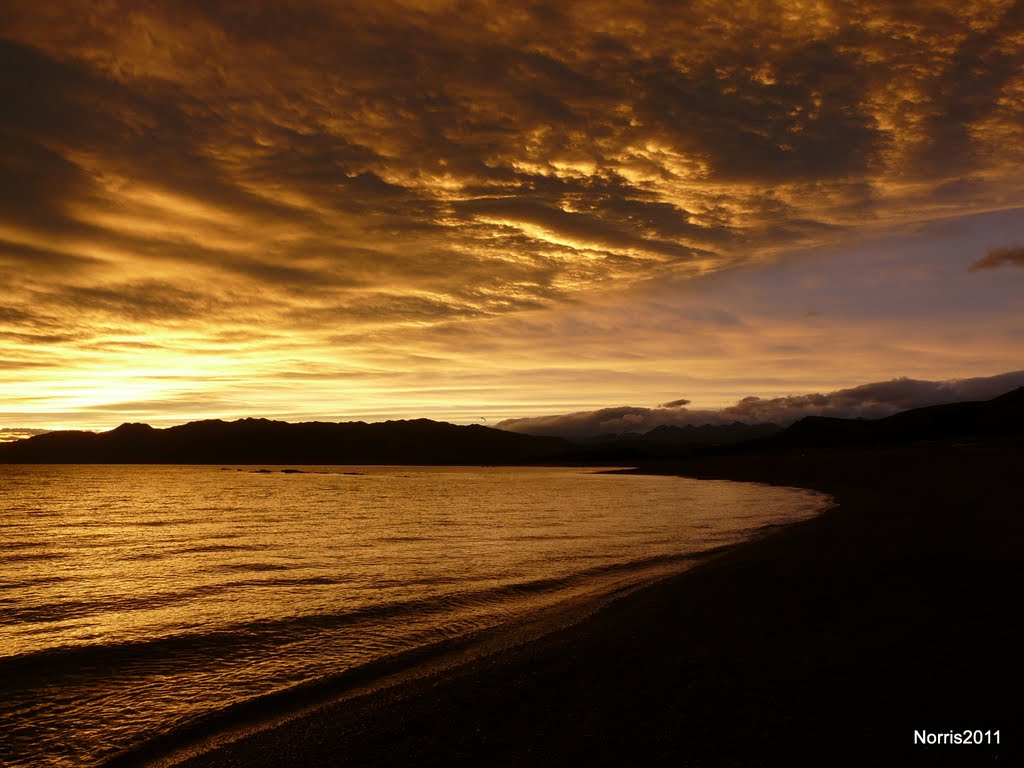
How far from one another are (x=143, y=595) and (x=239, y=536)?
645 inches

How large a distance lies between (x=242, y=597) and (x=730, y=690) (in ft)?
47.8

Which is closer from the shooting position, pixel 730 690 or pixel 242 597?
pixel 730 690

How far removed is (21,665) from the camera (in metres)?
11.7

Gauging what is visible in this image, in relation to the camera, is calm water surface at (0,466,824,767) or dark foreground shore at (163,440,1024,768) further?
calm water surface at (0,466,824,767)

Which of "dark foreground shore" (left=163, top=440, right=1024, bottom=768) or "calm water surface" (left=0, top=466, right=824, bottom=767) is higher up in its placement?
"dark foreground shore" (left=163, top=440, right=1024, bottom=768)

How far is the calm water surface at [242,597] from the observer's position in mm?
9906

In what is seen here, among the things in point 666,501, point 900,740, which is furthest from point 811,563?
point 666,501

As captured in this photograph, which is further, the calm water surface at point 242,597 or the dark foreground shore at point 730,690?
the calm water surface at point 242,597

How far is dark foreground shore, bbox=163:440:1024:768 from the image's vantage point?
691 cm

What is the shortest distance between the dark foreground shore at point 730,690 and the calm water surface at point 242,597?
280 centimetres

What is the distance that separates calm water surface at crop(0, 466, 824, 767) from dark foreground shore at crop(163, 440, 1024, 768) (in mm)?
2803

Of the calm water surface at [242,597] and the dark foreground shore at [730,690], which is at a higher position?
the dark foreground shore at [730,690]

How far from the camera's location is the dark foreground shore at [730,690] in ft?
22.7

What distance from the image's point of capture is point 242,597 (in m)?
17.7
